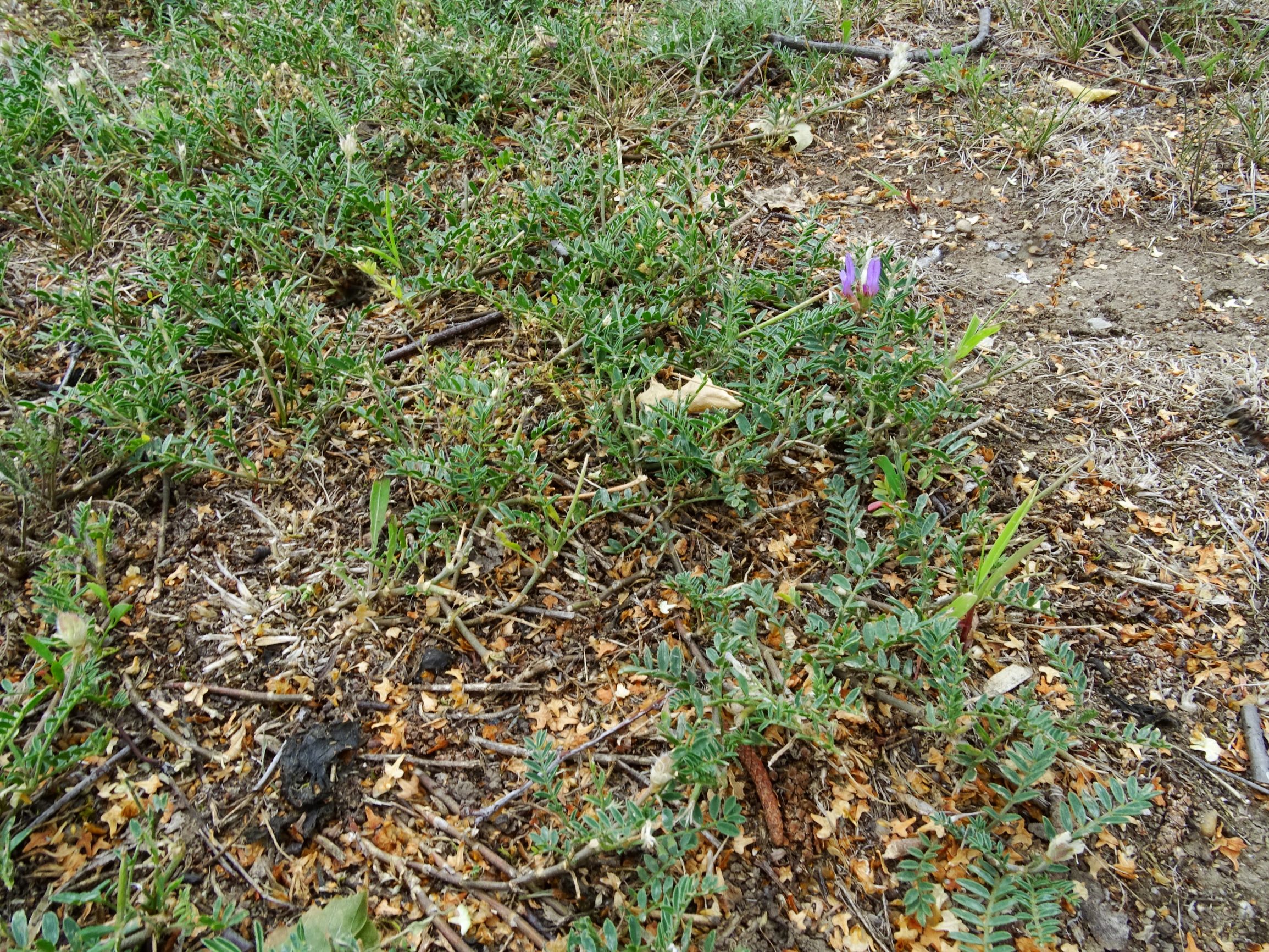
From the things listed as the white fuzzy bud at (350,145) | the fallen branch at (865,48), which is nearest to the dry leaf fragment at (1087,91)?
the fallen branch at (865,48)

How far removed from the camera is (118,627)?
186 centimetres

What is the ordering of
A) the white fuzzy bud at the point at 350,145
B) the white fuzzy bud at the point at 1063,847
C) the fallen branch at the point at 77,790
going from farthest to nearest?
1. the white fuzzy bud at the point at 350,145
2. the fallen branch at the point at 77,790
3. the white fuzzy bud at the point at 1063,847

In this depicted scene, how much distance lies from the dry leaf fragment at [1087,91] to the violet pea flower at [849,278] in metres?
1.60

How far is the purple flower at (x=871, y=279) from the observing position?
85.0 inches

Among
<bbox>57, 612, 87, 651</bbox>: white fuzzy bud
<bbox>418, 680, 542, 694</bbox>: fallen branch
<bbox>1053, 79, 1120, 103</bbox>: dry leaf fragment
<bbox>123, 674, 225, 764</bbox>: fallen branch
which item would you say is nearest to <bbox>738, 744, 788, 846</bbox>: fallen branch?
<bbox>418, 680, 542, 694</bbox>: fallen branch

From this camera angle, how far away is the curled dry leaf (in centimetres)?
211

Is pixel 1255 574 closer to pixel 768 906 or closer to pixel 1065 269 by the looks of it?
pixel 1065 269

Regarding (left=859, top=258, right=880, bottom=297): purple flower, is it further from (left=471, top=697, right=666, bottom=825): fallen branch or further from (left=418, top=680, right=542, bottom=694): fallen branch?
(left=418, top=680, right=542, bottom=694): fallen branch

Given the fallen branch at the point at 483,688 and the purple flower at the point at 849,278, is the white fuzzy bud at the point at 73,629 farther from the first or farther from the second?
the purple flower at the point at 849,278

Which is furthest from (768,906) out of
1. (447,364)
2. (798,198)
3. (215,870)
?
(798,198)

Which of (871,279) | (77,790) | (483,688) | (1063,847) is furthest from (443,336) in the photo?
(1063,847)

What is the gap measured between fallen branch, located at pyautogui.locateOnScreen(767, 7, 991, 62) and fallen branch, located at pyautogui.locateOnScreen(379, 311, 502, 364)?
1.84 meters

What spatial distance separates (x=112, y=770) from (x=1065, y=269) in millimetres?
2877

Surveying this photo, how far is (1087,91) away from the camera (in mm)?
3039
